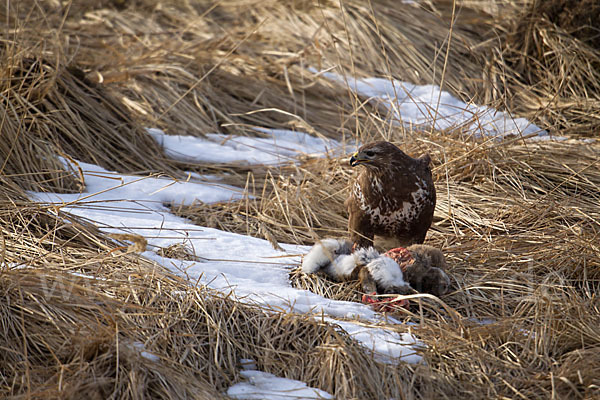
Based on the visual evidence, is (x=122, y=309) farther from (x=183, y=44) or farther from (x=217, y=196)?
(x=183, y=44)

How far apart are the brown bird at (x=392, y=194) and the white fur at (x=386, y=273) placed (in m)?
0.44

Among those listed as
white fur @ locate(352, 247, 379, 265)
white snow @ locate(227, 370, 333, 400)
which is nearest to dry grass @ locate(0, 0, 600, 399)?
white snow @ locate(227, 370, 333, 400)

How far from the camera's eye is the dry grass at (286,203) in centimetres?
244

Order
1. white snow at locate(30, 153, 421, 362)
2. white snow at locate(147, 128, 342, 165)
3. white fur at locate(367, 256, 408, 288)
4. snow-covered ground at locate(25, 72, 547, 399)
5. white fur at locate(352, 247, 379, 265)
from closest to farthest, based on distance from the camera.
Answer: snow-covered ground at locate(25, 72, 547, 399), white snow at locate(30, 153, 421, 362), white fur at locate(367, 256, 408, 288), white fur at locate(352, 247, 379, 265), white snow at locate(147, 128, 342, 165)

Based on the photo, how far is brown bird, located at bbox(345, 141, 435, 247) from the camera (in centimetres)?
342

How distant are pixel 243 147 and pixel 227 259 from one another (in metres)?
2.45

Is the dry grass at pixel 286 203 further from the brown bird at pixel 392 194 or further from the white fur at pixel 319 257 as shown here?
the brown bird at pixel 392 194

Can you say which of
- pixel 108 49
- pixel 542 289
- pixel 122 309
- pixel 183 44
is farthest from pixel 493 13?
pixel 122 309

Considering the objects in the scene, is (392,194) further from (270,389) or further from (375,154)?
(270,389)

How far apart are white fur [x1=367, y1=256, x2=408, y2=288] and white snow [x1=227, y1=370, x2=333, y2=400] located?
2.55 ft

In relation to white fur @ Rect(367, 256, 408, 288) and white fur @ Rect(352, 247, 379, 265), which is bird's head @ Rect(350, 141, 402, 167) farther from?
white fur @ Rect(367, 256, 408, 288)

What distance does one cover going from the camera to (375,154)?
3.43 meters

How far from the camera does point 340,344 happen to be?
250 centimetres

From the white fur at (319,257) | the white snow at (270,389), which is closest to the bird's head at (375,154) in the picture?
the white fur at (319,257)
